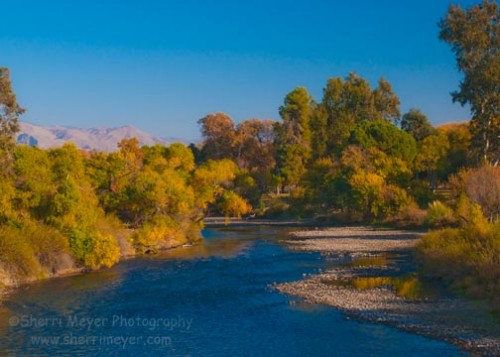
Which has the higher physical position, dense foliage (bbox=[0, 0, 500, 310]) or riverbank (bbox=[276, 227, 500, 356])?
dense foliage (bbox=[0, 0, 500, 310])

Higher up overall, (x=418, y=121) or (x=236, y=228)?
(x=418, y=121)

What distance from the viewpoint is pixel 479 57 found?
236 ft

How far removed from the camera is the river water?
27.2m

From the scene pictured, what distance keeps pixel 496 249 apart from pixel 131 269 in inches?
1135

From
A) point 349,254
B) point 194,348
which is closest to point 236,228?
point 349,254

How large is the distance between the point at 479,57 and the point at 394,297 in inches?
1840

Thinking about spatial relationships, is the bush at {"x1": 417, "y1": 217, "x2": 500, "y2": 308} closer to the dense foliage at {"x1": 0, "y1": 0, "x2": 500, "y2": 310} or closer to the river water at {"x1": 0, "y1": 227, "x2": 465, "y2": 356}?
the dense foliage at {"x1": 0, "y1": 0, "x2": 500, "y2": 310}

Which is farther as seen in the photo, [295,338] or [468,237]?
[468,237]

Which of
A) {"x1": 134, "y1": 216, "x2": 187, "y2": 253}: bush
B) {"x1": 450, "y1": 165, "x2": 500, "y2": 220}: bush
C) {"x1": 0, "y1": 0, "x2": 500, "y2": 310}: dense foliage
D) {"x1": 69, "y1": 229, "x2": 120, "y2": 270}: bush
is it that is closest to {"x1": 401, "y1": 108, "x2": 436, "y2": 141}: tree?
{"x1": 0, "y1": 0, "x2": 500, "y2": 310}: dense foliage

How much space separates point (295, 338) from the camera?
28672 millimetres

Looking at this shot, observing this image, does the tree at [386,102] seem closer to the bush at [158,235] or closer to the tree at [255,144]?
the tree at [255,144]

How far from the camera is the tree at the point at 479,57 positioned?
2793 inches

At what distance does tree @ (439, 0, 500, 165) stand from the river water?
3641 centimetres

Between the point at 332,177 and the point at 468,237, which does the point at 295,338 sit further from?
the point at 332,177
